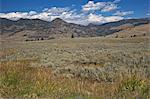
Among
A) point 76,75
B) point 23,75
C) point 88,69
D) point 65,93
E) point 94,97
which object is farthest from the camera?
point 88,69

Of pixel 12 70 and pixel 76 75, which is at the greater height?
pixel 12 70

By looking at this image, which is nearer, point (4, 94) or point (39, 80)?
point (4, 94)

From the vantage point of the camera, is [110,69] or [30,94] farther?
[110,69]

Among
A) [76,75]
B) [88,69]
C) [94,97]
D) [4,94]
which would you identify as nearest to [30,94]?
[4,94]

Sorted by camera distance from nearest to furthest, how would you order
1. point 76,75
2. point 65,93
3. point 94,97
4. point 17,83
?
1. point 94,97
2. point 65,93
3. point 17,83
4. point 76,75

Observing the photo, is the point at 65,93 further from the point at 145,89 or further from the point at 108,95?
the point at 145,89

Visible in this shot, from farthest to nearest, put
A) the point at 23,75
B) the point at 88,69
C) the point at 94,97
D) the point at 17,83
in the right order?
1. the point at 88,69
2. the point at 23,75
3. the point at 17,83
4. the point at 94,97

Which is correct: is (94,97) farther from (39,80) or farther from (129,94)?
(39,80)

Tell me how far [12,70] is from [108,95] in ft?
10.3

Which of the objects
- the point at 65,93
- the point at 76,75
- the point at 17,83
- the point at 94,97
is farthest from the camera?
the point at 76,75

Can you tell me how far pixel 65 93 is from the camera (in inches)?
339

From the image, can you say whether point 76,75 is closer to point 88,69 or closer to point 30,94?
point 88,69

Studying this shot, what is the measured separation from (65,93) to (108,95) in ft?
3.55

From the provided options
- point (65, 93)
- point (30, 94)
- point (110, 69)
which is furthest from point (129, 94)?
point (110, 69)
